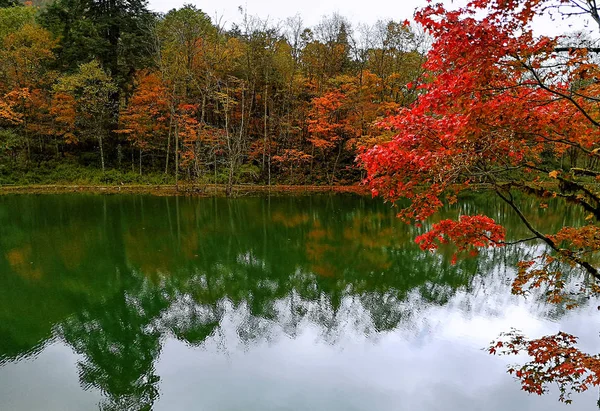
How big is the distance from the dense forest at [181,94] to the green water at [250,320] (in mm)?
11500

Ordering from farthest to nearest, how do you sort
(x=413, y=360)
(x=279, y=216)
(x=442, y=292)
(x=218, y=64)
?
(x=218, y=64)
(x=279, y=216)
(x=442, y=292)
(x=413, y=360)

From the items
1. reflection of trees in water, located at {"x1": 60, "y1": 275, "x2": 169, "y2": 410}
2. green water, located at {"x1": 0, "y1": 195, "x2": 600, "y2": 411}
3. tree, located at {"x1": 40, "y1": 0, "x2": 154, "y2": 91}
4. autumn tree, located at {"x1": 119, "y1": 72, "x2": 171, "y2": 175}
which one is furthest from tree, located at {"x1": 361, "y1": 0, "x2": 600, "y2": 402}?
tree, located at {"x1": 40, "y1": 0, "x2": 154, "y2": 91}

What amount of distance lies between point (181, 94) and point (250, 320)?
73.2 ft

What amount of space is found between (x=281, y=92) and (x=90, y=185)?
14474 mm

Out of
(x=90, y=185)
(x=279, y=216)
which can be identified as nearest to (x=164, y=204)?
(x=279, y=216)

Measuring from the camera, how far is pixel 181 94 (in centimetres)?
2580

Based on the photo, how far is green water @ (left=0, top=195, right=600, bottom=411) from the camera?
4871mm

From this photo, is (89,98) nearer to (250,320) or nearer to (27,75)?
(27,75)

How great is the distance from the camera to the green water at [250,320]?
487 centimetres

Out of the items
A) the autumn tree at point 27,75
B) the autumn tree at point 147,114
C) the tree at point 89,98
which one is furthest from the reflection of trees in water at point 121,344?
the autumn tree at point 27,75

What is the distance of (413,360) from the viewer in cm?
572

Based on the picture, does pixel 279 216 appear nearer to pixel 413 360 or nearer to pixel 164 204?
pixel 164 204

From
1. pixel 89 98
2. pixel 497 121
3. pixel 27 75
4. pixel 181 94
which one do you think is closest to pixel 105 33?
pixel 27 75

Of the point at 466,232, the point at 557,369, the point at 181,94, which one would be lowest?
the point at 557,369
